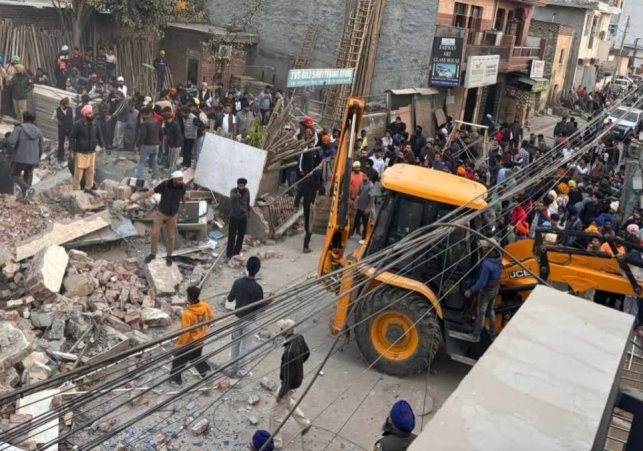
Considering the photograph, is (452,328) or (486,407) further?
(452,328)

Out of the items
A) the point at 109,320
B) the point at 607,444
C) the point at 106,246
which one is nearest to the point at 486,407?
the point at 607,444

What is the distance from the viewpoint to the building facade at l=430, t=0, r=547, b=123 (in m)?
24.0

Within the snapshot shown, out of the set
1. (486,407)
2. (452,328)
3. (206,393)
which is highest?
(486,407)

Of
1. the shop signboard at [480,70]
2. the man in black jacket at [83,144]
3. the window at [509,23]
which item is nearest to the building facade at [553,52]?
the window at [509,23]

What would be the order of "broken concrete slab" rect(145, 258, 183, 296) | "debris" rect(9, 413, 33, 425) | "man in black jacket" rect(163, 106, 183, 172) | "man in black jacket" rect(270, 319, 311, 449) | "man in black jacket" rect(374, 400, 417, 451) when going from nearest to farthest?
1. "man in black jacket" rect(374, 400, 417, 451)
2. "debris" rect(9, 413, 33, 425)
3. "man in black jacket" rect(270, 319, 311, 449)
4. "broken concrete slab" rect(145, 258, 183, 296)
5. "man in black jacket" rect(163, 106, 183, 172)

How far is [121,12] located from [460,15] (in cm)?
1200

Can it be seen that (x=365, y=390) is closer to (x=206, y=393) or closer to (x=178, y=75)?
(x=206, y=393)

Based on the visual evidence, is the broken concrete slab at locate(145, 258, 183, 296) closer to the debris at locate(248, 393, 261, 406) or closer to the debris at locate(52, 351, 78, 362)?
the debris at locate(52, 351, 78, 362)

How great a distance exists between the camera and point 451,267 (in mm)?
8391

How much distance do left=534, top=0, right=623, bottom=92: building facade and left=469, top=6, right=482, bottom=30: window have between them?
1828 centimetres

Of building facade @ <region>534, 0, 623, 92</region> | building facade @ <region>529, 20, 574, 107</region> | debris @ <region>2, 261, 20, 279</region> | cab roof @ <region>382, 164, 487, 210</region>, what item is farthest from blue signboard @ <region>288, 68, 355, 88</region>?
building facade @ <region>534, 0, 623, 92</region>

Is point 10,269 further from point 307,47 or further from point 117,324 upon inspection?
point 307,47

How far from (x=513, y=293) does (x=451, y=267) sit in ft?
3.30

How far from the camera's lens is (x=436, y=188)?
850cm
